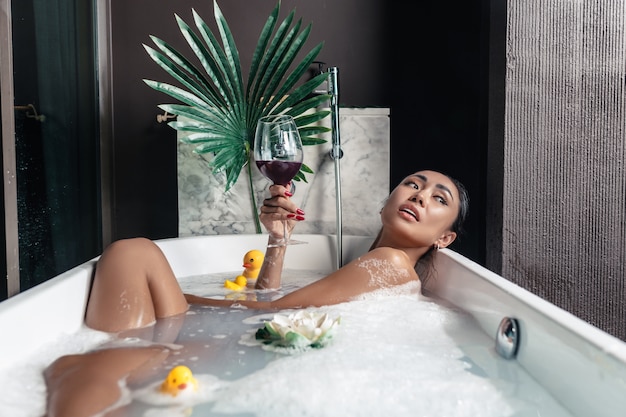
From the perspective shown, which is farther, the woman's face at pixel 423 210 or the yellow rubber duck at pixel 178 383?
the woman's face at pixel 423 210

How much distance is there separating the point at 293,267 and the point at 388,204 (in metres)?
0.64

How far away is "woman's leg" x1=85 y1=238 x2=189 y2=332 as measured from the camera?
1.29 metres

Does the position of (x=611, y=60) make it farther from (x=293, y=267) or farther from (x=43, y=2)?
(x=43, y=2)

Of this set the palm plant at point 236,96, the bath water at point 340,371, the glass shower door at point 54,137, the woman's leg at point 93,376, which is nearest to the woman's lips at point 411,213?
the bath water at point 340,371

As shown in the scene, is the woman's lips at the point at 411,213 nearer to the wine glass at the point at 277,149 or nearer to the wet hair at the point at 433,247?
the wet hair at the point at 433,247

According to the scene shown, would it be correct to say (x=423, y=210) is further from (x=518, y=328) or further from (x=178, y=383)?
(x=178, y=383)

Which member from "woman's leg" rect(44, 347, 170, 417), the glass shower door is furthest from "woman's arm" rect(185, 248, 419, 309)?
the glass shower door

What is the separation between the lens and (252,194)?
7.79 ft

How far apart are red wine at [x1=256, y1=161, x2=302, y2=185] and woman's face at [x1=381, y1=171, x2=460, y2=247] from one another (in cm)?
36

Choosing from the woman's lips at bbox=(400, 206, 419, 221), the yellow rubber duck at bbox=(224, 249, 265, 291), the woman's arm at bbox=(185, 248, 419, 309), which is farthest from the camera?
the yellow rubber duck at bbox=(224, 249, 265, 291)

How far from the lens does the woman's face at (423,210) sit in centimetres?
166

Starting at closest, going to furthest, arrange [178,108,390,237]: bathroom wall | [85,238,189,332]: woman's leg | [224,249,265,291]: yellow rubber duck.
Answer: [85,238,189,332]: woman's leg
[224,249,265,291]: yellow rubber duck
[178,108,390,237]: bathroom wall

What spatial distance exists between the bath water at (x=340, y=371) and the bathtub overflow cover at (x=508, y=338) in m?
0.02

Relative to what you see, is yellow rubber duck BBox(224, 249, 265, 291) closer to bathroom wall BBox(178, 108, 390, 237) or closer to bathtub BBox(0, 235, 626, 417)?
bathroom wall BBox(178, 108, 390, 237)
